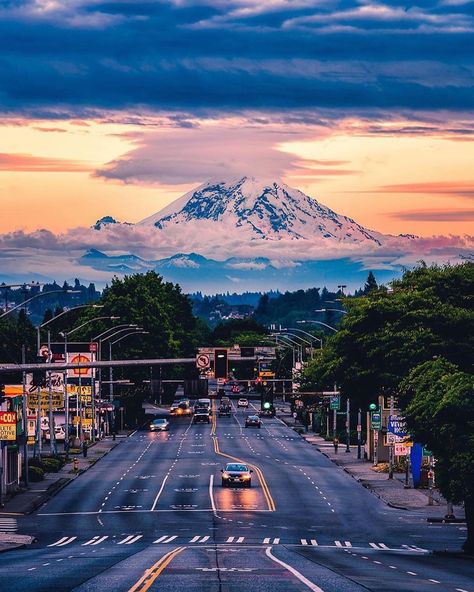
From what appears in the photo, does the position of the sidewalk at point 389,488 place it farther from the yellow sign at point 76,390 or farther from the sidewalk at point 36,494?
the yellow sign at point 76,390

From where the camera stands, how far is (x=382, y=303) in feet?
291

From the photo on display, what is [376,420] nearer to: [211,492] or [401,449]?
[401,449]

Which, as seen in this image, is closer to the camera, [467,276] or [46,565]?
[46,565]

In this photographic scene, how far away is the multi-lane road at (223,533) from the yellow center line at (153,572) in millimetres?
48

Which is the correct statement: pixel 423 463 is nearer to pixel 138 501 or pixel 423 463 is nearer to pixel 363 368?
pixel 363 368

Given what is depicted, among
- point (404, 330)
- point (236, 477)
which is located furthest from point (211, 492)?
point (404, 330)

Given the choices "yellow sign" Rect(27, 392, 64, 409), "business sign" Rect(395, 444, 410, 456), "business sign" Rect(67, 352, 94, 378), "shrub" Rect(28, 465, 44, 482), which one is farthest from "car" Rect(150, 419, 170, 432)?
"business sign" Rect(395, 444, 410, 456)

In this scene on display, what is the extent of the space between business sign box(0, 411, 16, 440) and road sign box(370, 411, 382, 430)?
41.2 metres

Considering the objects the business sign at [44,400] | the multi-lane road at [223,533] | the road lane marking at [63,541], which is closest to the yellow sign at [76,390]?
the business sign at [44,400]

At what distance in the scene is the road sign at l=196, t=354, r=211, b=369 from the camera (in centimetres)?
6487

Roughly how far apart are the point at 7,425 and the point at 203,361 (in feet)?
78.3

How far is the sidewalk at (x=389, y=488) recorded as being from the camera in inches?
3570

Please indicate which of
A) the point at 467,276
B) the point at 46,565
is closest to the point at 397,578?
the point at 46,565

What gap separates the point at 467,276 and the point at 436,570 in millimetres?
32485
